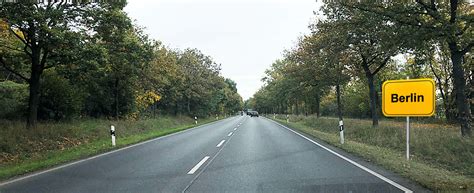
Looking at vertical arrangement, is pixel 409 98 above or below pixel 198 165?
above

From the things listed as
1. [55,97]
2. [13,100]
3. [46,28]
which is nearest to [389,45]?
[46,28]

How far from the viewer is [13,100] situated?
20.6 metres

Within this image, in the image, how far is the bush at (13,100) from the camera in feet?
64.2

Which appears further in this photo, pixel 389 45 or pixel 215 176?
pixel 389 45

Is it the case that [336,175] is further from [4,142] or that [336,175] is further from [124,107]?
[124,107]

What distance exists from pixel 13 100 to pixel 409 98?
19.7 meters

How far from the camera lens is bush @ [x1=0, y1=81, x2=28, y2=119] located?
19562mm

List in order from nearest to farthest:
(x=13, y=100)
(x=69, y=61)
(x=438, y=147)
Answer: (x=438, y=147) < (x=69, y=61) < (x=13, y=100)

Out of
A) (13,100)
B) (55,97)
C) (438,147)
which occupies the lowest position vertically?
(438,147)

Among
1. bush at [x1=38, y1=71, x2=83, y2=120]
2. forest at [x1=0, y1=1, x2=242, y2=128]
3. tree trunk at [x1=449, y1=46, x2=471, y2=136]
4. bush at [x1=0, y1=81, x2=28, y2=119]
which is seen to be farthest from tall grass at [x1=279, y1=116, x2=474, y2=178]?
bush at [x1=0, y1=81, x2=28, y2=119]

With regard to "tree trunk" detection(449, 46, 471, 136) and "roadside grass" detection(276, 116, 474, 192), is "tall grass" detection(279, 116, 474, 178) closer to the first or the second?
"roadside grass" detection(276, 116, 474, 192)

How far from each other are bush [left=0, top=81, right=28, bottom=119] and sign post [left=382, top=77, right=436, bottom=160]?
1791 cm

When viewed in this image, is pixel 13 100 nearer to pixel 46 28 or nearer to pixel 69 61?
pixel 69 61

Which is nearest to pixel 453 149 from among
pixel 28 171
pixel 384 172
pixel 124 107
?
pixel 384 172
